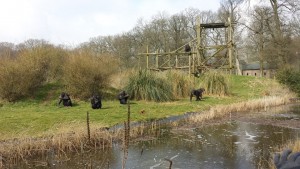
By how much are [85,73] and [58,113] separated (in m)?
4.14

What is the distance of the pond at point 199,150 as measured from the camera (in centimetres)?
717

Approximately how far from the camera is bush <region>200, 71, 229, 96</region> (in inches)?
815

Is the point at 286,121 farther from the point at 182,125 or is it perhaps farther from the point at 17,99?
the point at 17,99

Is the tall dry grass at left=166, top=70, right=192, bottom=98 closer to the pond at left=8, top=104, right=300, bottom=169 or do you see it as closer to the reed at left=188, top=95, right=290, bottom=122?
the reed at left=188, top=95, right=290, bottom=122

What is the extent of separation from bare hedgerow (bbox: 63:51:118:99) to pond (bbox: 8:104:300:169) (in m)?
6.55

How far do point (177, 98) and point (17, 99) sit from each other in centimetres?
863

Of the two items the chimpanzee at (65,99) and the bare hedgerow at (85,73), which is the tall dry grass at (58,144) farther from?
the bare hedgerow at (85,73)

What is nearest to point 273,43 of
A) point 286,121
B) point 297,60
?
point 297,60

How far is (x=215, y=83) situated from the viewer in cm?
2086

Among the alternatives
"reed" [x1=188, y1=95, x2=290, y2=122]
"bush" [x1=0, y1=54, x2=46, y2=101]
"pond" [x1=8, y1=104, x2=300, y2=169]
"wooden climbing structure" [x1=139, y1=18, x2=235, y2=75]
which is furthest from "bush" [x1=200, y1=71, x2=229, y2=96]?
"bush" [x1=0, y1=54, x2=46, y2=101]

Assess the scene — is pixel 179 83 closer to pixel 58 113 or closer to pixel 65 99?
pixel 65 99

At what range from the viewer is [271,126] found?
11625mm

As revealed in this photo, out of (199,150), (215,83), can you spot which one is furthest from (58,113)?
(215,83)

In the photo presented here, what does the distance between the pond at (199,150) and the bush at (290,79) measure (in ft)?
35.3
